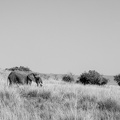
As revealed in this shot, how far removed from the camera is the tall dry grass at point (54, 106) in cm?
507

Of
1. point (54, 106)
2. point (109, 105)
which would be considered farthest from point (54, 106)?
point (109, 105)

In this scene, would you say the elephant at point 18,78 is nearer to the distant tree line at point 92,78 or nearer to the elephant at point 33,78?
the elephant at point 33,78

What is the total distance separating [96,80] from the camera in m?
35.7

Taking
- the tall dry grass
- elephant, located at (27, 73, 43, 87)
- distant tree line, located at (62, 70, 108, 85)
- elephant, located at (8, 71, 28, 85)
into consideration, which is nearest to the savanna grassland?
the tall dry grass

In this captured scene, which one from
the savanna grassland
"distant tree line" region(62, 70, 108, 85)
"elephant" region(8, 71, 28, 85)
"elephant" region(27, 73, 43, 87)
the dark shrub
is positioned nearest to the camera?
the savanna grassland

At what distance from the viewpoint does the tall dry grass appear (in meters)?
5.07

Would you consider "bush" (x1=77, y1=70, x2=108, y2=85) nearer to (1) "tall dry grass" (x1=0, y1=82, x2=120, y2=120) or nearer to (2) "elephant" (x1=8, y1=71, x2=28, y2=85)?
(2) "elephant" (x1=8, y1=71, x2=28, y2=85)

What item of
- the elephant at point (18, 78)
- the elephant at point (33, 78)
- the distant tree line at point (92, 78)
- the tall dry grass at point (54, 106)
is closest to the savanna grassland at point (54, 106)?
the tall dry grass at point (54, 106)

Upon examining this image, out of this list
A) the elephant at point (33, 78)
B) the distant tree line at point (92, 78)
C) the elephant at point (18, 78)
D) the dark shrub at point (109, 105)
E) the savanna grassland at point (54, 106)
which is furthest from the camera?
the distant tree line at point (92, 78)

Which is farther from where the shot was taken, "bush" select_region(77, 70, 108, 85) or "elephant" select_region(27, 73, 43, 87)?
"bush" select_region(77, 70, 108, 85)

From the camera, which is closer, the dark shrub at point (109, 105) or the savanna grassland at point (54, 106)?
the savanna grassland at point (54, 106)

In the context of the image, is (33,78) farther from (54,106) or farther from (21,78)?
(54,106)

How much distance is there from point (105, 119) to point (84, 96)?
2907mm

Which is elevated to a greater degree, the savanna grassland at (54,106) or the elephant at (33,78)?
the elephant at (33,78)
